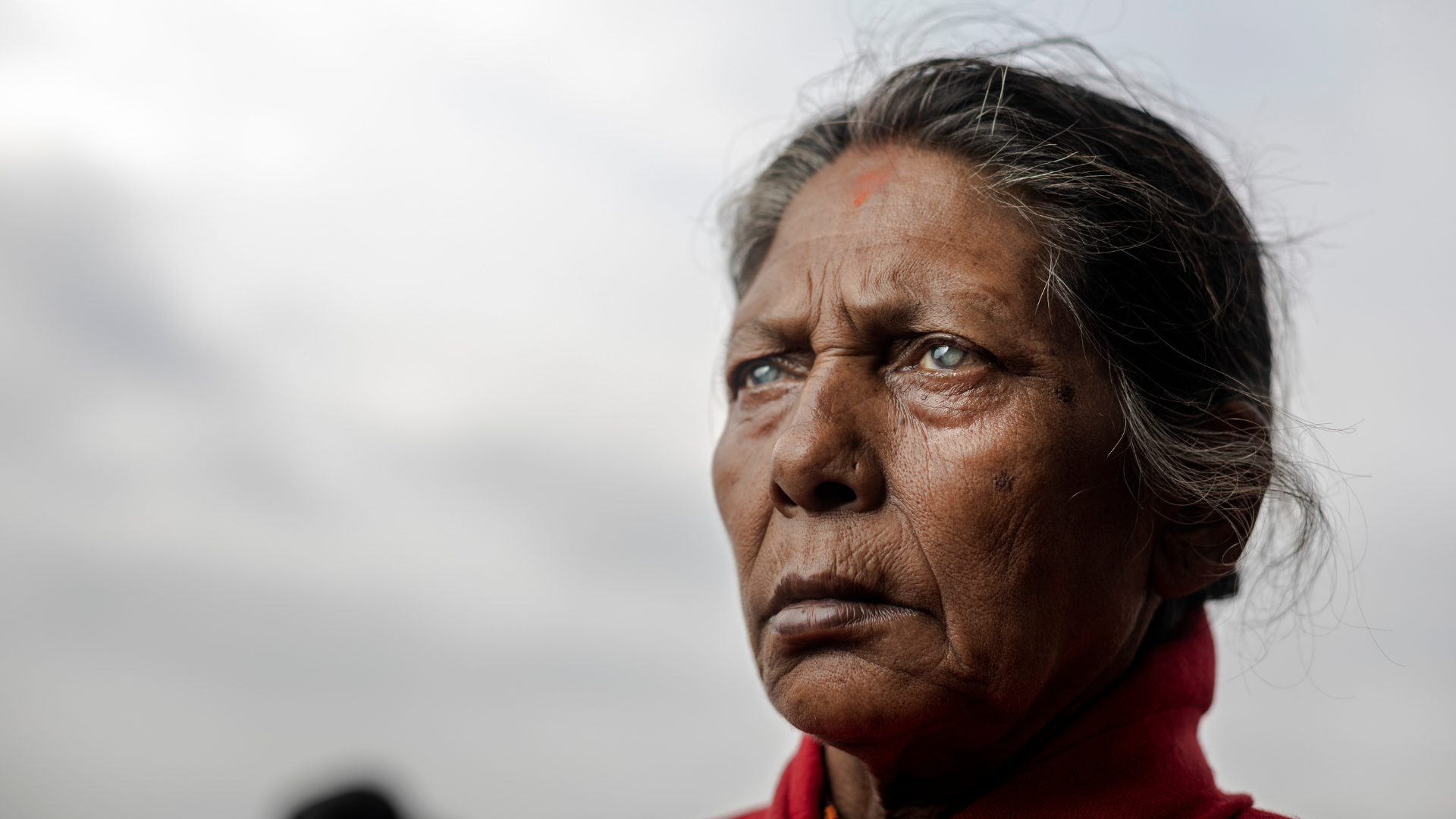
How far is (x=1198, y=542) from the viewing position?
6.27 ft

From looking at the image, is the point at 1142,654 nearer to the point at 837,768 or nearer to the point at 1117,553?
the point at 1117,553

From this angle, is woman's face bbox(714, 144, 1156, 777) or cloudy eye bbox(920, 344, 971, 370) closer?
woman's face bbox(714, 144, 1156, 777)

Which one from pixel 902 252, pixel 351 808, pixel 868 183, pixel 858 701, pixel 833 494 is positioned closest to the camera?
pixel 858 701

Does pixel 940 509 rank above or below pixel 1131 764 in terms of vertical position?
above

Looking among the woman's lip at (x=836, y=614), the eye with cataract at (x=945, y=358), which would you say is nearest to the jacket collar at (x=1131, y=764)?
the woman's lip at (x=836, y=614)

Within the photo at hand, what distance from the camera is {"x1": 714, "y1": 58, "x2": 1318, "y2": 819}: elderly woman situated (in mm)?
1638

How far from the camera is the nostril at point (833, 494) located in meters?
1.71

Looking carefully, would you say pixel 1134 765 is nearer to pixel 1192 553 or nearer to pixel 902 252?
pixel 1192 553

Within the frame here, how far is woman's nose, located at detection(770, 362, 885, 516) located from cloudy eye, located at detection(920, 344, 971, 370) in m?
0.11

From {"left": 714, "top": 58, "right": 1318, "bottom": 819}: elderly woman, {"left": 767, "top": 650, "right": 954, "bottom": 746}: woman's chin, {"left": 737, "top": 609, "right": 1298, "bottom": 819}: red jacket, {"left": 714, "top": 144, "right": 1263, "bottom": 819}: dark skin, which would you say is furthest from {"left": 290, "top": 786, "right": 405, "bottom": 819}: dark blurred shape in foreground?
{"left": 737, "top": 609, "right": 1298, "bottom": 819}: red jacket

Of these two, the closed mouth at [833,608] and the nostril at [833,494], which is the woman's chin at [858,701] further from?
the nostril at [833,494]

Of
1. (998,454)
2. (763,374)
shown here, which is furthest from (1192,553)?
(763,374)

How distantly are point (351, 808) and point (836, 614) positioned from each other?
1.62m

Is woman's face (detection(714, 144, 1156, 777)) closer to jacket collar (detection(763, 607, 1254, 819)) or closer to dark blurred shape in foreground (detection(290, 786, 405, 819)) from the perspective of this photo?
jacket collar (detection(763, 607, 1254, 819))
